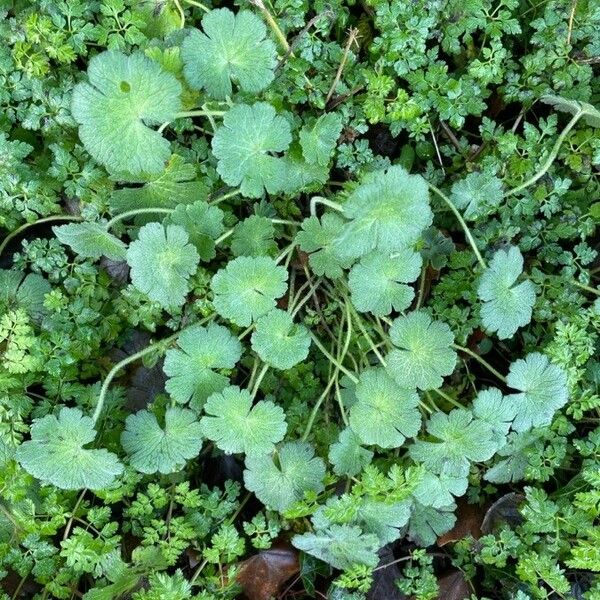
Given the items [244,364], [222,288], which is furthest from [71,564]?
[222,288]

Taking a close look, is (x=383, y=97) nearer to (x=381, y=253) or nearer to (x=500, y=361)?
(x=381, y=253)

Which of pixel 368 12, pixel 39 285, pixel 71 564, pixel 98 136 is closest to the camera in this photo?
pixel 98 136

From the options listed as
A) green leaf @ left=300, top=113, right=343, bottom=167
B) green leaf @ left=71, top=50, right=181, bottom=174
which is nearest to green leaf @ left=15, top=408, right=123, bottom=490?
green leaf @ left=71, top=50, right=181, bottom=174

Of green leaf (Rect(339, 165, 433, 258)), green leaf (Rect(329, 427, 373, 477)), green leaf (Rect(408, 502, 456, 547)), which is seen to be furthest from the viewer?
green leaf (Rect(408, 502, 456, 547))

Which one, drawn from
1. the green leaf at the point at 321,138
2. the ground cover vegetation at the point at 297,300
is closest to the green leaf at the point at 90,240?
the ground cover vegetation at the point at 297,300

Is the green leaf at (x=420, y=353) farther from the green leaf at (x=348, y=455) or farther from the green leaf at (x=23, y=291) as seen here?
the green leaf at (x=23, y=291)

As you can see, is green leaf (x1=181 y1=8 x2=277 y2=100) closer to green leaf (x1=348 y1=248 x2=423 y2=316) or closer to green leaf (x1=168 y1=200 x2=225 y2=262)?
green leaf (x1=168 y1=200 x2=225 y2=262)
